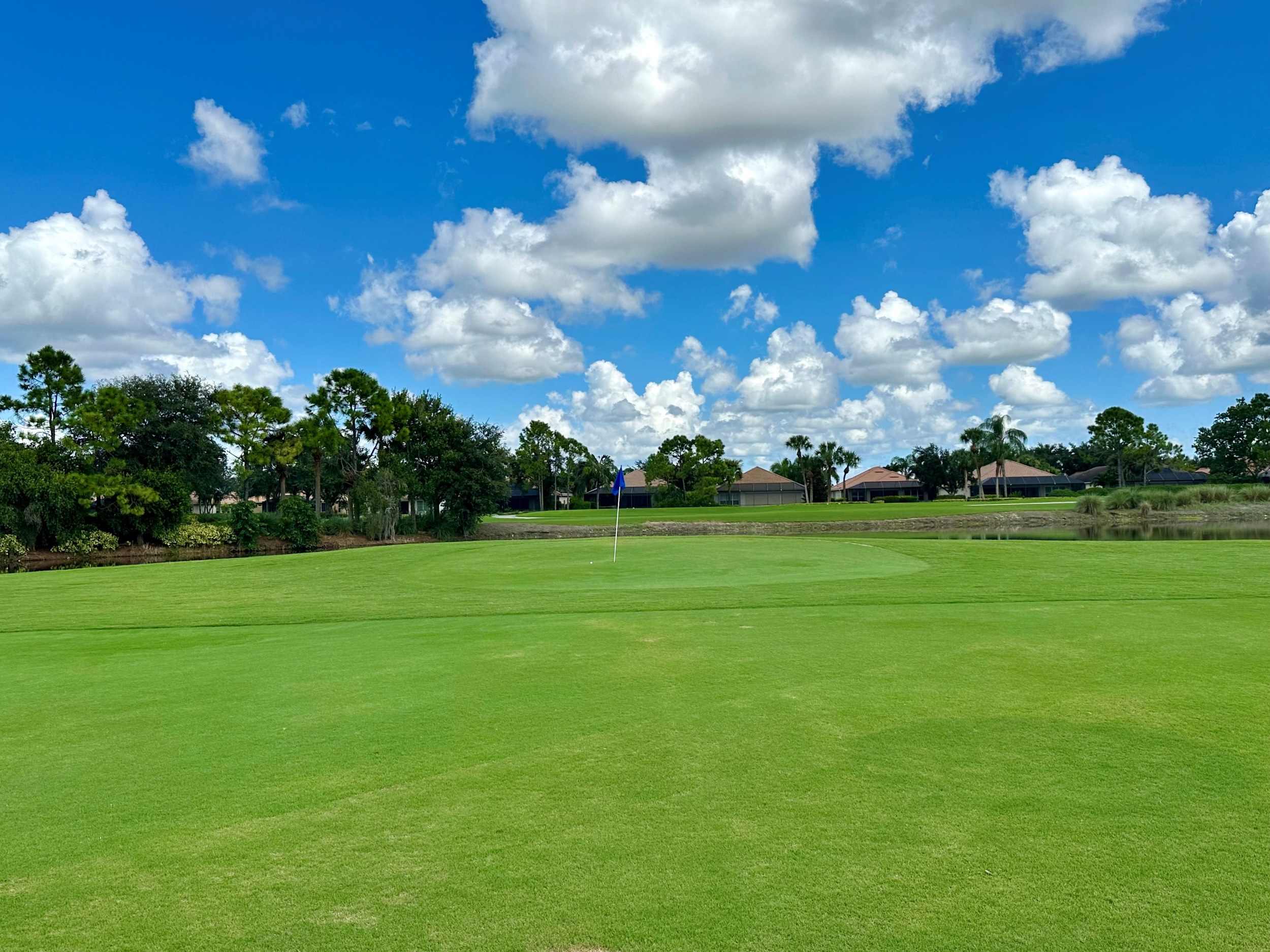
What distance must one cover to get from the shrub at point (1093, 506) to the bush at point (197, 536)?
5752cm

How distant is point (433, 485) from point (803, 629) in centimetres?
4558

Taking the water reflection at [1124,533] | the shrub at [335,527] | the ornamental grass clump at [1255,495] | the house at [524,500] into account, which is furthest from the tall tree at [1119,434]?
the shrub at [335,527]

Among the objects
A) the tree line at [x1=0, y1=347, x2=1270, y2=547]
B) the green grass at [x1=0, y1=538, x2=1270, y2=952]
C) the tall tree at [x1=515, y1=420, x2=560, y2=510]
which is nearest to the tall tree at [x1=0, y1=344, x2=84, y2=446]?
the tree line at [x1=0, y1=347, x2=1270, y2=547]

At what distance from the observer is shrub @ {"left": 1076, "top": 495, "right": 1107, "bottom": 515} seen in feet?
195

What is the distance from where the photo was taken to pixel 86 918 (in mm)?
3486

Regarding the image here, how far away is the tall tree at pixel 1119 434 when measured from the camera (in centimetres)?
9925

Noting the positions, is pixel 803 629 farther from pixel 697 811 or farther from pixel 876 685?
pixel 697 811

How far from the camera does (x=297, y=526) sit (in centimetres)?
4525

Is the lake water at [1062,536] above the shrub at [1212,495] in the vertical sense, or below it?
below

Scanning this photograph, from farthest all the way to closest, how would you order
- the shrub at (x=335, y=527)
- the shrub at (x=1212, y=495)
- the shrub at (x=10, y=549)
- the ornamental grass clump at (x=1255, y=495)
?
1. the ornamental grass clump at (x=1255, y=495)
2. the shrub at (x=1212, y=495)
3. the shrub at (x=335, y=527)
4. the shrub at (x=10, y=549)

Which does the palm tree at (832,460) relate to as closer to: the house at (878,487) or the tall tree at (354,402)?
the house at (878,487)

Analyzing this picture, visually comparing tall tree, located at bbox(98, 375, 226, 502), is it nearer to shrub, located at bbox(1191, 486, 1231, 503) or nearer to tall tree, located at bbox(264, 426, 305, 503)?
tall tree, located at bbox(264, 426, 305, 503)

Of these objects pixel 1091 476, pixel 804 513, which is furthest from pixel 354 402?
pixel 1091 476

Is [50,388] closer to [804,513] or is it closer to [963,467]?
[804,513]
